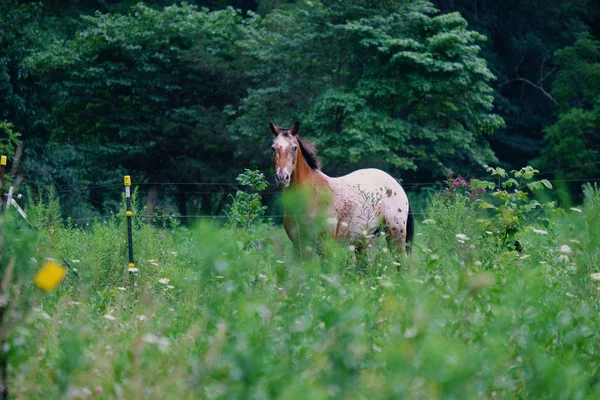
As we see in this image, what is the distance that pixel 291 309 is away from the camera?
3188 millimetres

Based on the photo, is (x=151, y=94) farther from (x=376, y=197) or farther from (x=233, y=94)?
(x=376, y=197)

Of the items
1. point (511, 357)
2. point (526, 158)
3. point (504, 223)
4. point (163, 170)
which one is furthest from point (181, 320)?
point (526, 158)

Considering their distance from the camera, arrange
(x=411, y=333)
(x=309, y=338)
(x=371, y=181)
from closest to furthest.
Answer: (x=411, y=333), (x=309, y=338), (x=371, y=181)

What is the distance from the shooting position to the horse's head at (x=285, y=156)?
7.88m

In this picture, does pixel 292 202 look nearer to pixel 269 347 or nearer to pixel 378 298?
pixel 269 347

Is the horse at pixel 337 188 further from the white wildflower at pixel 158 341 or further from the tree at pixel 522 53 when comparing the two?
the tree at pixel 522 53

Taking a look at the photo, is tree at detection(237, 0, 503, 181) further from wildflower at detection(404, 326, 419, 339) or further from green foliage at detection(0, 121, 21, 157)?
wildflower at detection(404, 326, 419, 339)

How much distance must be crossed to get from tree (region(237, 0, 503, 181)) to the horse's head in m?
12.0

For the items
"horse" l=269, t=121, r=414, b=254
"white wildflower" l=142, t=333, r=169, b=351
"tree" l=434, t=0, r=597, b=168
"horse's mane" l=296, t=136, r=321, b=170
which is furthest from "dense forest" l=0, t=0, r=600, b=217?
"white wildflower" l=142, t=333, r=169, b=351

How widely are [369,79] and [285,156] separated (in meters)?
14.2

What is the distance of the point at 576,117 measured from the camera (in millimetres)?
24891

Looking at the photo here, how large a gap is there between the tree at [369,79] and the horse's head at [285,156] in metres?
12.0

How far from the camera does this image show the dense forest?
21.0m

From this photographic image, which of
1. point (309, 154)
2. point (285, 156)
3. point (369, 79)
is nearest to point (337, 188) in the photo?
point (309, 154)
